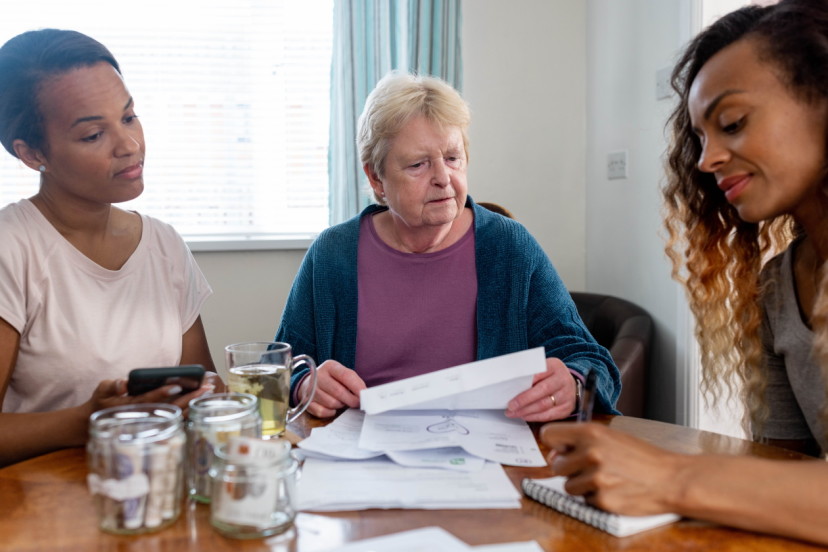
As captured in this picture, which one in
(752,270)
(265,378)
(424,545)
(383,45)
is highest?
(383,45)

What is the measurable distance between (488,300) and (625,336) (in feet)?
4.04

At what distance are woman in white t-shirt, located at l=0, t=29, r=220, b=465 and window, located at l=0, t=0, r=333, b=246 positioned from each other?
200cm

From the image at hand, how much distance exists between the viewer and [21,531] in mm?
908

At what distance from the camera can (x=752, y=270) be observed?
4.75 ft

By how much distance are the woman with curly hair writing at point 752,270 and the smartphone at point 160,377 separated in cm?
48

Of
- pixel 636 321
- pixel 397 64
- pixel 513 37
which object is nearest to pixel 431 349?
pixel 636 321

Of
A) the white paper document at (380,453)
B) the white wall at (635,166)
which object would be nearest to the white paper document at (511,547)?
the white paper document at (380,453)

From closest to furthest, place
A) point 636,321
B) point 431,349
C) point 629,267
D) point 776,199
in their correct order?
1. point 776,199
2. point 431,349
3. point 636,321
4. point 629,267

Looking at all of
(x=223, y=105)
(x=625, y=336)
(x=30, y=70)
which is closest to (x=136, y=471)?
(x=30, y=70)

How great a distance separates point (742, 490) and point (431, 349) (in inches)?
36.6

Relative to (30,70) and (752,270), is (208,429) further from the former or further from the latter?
(752,270)

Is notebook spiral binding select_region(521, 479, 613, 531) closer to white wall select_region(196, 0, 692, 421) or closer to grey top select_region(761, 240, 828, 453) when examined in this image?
grey top select_region(761, 240, 828, 453)

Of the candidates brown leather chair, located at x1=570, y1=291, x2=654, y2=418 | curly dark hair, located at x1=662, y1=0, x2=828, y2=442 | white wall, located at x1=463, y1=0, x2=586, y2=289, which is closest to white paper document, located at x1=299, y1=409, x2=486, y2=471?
curly dark hair, located at x1=662, y1=0, x2=828, y2=442

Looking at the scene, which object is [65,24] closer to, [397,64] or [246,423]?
[397,64]
